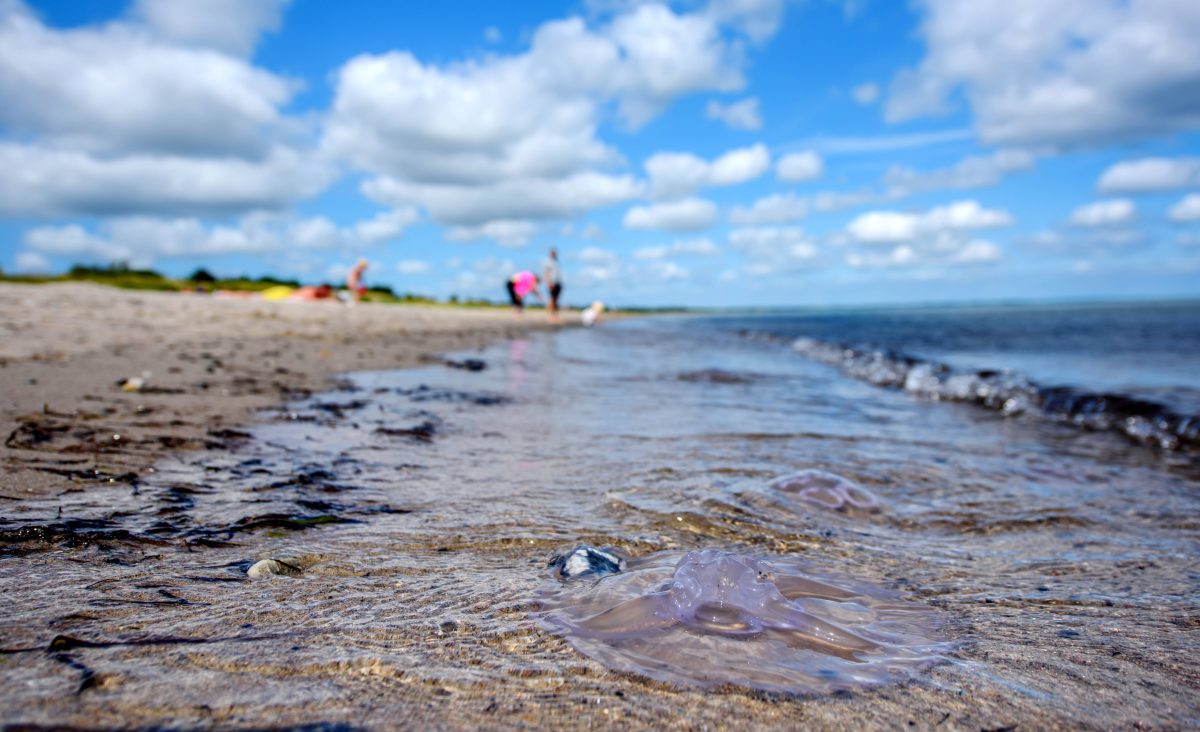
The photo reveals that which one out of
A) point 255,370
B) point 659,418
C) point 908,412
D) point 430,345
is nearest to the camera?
point 659,418

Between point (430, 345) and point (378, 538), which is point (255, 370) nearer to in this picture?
point (378, 538)

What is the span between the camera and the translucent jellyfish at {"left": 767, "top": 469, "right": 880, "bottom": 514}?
317 cm

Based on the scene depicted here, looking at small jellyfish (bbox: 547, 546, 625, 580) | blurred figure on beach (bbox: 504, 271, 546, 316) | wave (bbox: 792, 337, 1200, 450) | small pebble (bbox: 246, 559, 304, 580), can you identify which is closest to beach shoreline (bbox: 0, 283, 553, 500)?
small pebble (bbox: 246, 559, 304, 580)

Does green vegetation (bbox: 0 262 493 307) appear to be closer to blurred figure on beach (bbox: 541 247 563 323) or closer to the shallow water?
blurred figure on beach (bbox: 541 247 563 323)

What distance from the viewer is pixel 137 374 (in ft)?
18.3

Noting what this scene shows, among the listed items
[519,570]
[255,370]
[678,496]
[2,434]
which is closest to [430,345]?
[255,370]

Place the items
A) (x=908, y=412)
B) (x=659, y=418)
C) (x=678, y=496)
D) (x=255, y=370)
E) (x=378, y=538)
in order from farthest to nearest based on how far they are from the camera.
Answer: (x=908, y=412), (x=255, y=370), (x=659, y=418), (x=678, y=496), (x=378, y=538)

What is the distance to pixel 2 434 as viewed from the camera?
3.33 metres

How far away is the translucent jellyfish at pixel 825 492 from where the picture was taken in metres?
3.17

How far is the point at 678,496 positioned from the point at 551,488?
61 cm

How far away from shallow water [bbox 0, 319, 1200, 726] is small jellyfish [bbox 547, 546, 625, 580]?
0.09 m

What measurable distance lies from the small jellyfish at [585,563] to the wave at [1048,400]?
240 inches

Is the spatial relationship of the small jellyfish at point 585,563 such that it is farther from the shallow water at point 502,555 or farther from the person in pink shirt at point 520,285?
the person in pink shirt at point 520,285

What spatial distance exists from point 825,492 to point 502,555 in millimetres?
1725
